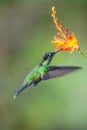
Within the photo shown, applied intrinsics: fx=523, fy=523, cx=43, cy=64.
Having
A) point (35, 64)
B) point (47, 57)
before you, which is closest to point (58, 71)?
point (47, 57)

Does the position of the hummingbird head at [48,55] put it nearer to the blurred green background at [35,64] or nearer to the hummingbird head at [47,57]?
the hummingbird head at [47,57]

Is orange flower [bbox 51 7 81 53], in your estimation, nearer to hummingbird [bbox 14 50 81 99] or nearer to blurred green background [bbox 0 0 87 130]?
hummingbird [bbox 14 50 81 99]

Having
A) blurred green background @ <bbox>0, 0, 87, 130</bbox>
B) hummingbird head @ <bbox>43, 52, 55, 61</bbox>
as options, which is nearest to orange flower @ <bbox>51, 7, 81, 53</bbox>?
hummingbird head @ <bbox>43, 52, 55, 61</bbox>

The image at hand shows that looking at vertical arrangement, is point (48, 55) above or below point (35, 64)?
below

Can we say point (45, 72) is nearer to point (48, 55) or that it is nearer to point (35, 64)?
point (48, 55)

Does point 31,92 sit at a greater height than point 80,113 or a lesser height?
greater

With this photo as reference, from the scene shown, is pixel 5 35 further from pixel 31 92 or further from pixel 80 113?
pixel 80 113

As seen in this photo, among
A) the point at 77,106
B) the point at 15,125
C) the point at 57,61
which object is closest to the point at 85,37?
the point at 57,61

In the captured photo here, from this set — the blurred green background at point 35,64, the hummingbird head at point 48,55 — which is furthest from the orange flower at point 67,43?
the blurred green background at point 35,64

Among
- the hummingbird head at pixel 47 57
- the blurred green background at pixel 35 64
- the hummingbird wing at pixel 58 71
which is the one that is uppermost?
the blurred green background at pixel 35 64
